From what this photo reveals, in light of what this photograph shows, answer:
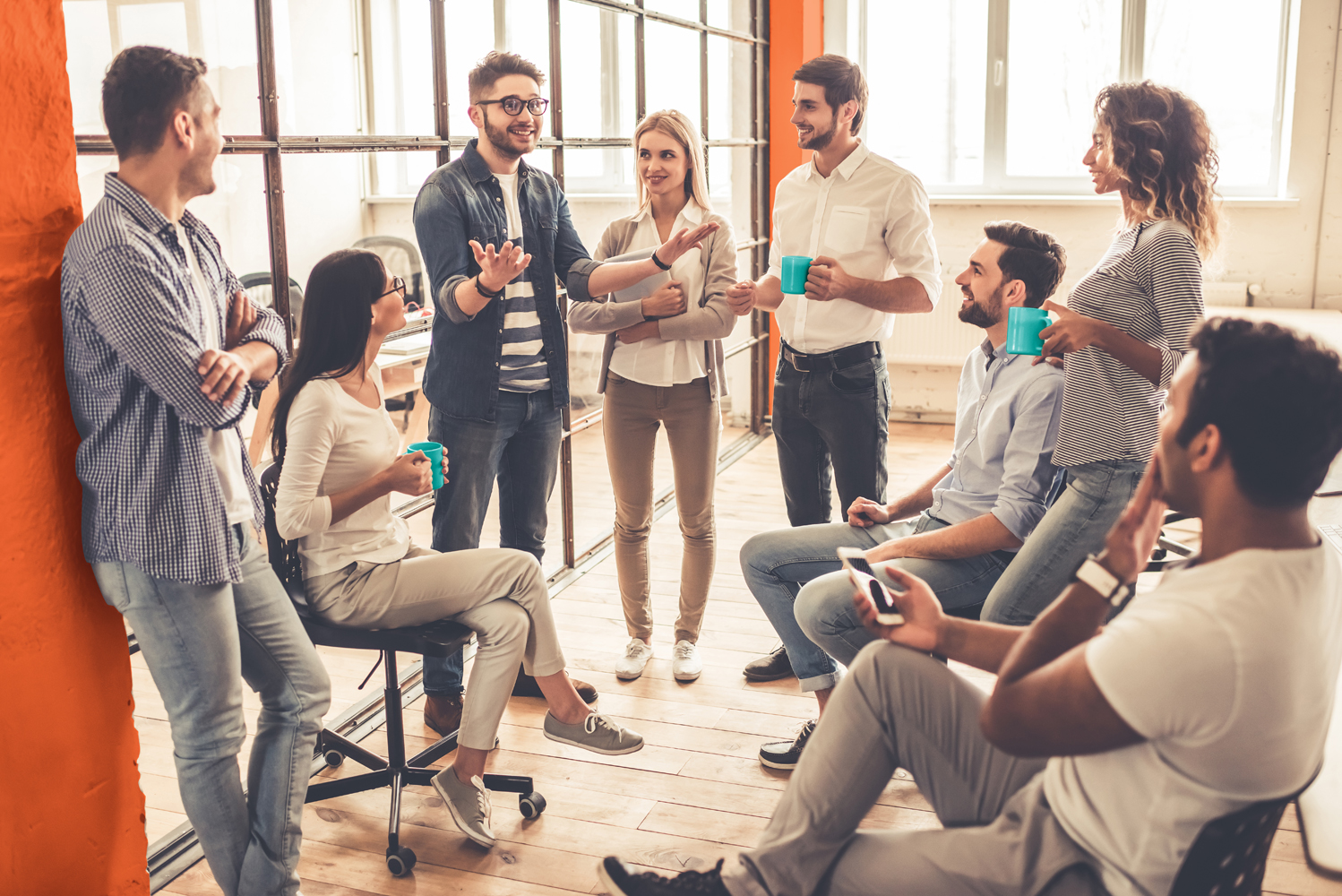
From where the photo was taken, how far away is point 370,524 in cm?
215

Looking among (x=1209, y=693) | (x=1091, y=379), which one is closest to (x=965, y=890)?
(x=1209, y=693)

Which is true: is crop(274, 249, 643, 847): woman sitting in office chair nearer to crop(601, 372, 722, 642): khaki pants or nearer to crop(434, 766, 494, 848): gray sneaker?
crop(434, 766, 494, 848): gray sneaker

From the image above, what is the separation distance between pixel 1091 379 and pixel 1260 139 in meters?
4.36

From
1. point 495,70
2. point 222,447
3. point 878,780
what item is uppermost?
point 495,70

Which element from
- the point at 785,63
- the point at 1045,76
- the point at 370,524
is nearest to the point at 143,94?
the point at 370,524

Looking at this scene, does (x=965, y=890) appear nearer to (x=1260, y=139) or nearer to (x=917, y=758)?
(x=917, y=758)

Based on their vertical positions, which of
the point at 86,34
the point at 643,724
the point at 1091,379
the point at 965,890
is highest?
the point at 86,34

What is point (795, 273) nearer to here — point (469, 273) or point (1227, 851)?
point (469, 273)

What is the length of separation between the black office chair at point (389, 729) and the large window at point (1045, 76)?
13.5ft

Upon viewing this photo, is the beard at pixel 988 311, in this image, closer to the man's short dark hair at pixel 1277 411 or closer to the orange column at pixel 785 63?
the man's short dark hair at pixel 1277 411

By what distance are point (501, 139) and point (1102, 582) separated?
1.79m

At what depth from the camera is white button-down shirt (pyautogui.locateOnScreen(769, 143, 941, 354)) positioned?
2.86 m

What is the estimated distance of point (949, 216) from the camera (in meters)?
5.83

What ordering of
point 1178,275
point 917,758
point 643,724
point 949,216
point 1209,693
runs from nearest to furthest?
point 1209,693
point 917,758
point 1178,275
point 643,724
point 949,216
